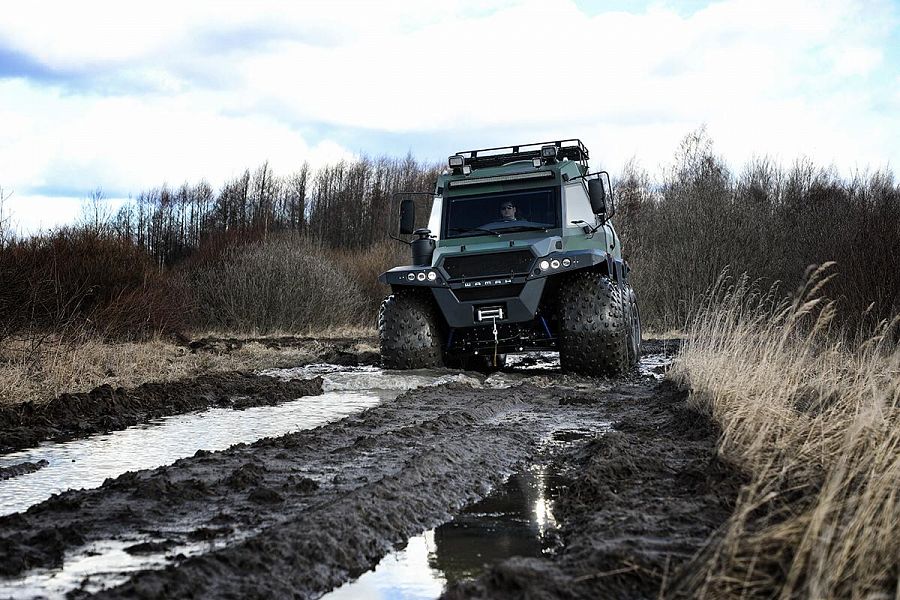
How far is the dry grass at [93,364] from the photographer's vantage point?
10.2 m

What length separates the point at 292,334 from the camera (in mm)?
27734

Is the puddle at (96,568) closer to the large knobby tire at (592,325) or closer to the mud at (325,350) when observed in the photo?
the large knobby tire at (592,325)

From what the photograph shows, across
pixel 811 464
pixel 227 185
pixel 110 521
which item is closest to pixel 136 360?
pixel 110 521

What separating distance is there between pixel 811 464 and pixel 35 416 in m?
6.47

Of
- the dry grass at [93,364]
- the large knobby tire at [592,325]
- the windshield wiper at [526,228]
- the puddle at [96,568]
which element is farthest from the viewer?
the windshield wiper at [526,228]

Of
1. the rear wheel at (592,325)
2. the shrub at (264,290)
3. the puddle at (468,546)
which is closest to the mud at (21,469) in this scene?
the puddle at (468,546)

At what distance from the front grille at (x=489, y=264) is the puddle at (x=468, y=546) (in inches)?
236

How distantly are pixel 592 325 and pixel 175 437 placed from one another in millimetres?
5226

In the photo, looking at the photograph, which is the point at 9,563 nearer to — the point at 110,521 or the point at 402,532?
the point at 110,521

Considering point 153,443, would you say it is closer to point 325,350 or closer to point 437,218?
point 437,218

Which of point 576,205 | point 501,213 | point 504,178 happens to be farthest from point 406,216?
point 576,205

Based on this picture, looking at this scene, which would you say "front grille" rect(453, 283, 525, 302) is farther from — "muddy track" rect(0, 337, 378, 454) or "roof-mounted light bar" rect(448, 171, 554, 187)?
"muddy track" rect(0, 337, 378, 454)

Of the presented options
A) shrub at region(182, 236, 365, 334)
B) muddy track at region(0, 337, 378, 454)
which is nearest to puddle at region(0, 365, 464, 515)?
muddy track at region(0, 337, 378, 454)

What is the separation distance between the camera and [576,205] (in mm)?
12664
